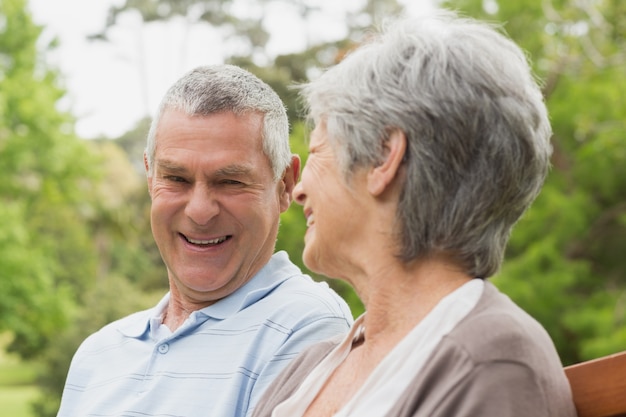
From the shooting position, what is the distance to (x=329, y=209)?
5.36 feet

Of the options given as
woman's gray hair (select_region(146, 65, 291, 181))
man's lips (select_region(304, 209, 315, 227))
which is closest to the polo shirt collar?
woman's gray hair (select_region(146, 65, 291, 181))

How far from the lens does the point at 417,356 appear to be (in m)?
1.46

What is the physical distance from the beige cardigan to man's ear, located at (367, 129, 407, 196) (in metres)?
0.24

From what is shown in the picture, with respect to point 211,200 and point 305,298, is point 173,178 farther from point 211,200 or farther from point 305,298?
point 305,298

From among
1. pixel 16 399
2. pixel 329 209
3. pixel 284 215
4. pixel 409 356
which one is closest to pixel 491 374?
pixel 409 356

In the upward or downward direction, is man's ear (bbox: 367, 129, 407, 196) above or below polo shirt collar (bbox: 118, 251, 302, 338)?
above

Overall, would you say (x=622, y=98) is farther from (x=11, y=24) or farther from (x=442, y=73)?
(x=11, y=24)

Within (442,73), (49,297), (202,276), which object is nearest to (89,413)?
(202,276)

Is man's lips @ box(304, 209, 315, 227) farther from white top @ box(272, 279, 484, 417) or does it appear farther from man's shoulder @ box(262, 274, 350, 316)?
man's shoulder @ box(262, 274, 350, 316)

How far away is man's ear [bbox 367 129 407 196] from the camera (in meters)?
1.50

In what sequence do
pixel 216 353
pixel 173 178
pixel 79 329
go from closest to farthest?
pixel 216 353, pixel 173 178, pixel 79 329

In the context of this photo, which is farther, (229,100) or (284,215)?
(284,215)

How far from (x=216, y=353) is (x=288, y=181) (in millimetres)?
514

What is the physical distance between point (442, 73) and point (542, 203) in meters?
11.4
